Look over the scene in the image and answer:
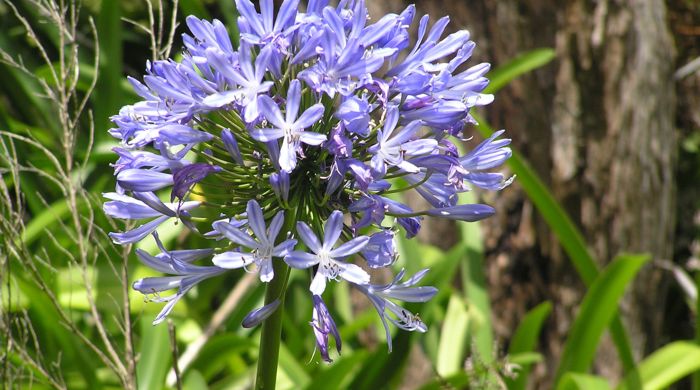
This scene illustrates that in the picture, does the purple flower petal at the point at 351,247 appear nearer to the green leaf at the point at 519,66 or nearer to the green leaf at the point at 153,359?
the green leaf at the point at 153,359

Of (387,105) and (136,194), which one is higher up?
(387,105)

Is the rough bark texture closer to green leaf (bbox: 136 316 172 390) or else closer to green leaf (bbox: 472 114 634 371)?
green leaf (bbox: 472 114 634 371)

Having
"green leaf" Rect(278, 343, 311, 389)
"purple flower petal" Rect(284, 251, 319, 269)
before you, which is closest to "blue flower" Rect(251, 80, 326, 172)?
"purple flower petal" Rect(284, 251, 319, 269)

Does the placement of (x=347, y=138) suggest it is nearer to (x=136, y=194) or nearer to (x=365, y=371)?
(x=136, y=194)

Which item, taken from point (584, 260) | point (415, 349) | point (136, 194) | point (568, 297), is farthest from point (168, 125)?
point (568, 297)

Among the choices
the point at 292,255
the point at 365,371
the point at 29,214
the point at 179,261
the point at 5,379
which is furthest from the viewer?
the point at 29,214

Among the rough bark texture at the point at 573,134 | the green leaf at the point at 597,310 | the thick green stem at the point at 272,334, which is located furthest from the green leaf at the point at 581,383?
the thick green stem at the point at 272,334

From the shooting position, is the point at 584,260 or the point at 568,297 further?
the point at 568,297
